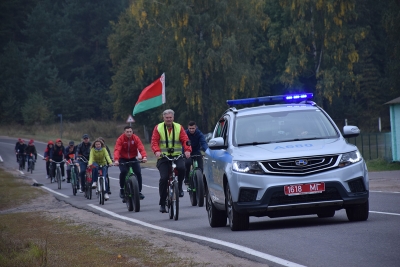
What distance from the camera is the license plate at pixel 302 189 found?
11320 millimetres

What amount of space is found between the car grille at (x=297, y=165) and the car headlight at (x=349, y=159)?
195 mm

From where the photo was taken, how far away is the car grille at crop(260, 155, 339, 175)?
37.2 ft

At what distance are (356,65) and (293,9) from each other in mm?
18395

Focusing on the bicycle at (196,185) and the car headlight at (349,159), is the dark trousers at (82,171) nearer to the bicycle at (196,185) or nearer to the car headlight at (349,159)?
the bicycle at (196,185)

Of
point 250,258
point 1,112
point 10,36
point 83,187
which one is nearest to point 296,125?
point 250,258

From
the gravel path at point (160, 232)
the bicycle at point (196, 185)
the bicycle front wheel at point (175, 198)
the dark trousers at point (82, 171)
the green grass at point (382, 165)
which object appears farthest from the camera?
the green grass at point (382, 165)

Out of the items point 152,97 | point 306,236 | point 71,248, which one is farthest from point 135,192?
point 152,97

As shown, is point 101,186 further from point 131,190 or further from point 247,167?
point 247,167

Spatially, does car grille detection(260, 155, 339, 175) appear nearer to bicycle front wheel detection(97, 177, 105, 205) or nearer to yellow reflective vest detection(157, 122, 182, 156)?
yellow reflective vest detection(157, 122, 182, 156)

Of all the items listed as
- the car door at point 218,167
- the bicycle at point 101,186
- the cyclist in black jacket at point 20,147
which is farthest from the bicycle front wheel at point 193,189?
the cyclist in black jacket at point 20,147

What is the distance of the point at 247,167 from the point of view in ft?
38.0

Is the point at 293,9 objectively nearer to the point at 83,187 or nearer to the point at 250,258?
the point at 83,187

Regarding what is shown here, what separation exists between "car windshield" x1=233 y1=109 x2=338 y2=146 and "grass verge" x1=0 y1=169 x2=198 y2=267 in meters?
2.17

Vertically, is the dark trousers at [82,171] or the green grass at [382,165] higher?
the dark trousers at [82,171]
